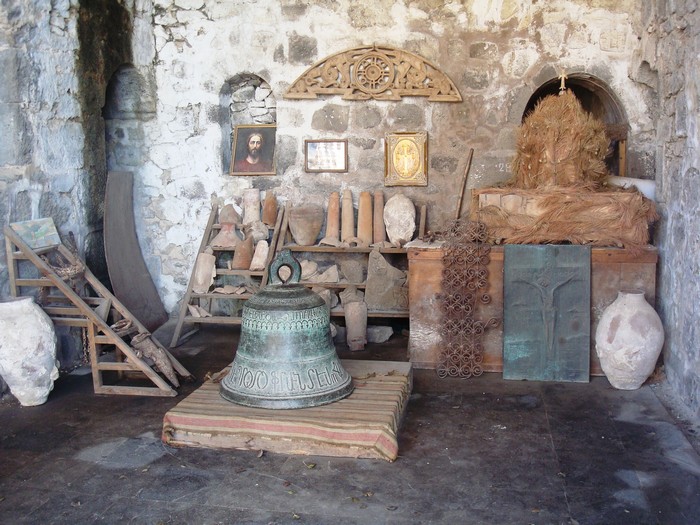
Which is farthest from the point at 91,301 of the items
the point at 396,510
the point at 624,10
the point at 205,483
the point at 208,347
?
the point at 624,10

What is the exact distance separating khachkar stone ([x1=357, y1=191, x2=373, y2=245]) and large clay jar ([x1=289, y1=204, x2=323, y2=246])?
1.03ft

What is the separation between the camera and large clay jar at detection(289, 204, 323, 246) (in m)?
5.66

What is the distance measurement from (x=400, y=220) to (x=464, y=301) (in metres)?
1.07

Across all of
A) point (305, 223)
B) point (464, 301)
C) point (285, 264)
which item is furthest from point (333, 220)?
point (285, 264)

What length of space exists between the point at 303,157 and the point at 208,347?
1690 mm

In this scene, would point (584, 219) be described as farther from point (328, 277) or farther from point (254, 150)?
point (254, 150)

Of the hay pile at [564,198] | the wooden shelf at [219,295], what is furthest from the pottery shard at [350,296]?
the hay pile at [564,198]

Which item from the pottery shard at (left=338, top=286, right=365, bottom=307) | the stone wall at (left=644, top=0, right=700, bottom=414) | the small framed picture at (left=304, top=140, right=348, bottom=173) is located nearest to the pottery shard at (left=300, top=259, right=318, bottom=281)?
the pottery shard at (left=338, top=286, right=365, bottom=307)

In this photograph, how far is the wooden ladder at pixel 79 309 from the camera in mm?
4387

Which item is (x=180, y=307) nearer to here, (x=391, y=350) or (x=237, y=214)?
(x=237, y=214)

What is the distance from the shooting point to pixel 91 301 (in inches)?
186

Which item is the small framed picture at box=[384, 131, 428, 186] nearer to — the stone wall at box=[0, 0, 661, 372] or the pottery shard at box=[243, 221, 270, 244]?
the stone wall at box=[0, 0, 661, 372]

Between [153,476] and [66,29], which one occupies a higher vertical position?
[66,29]


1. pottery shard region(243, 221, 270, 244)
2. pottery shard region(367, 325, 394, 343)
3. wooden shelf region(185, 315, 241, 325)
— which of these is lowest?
pottery shard region(367, 325, 394, 343)
